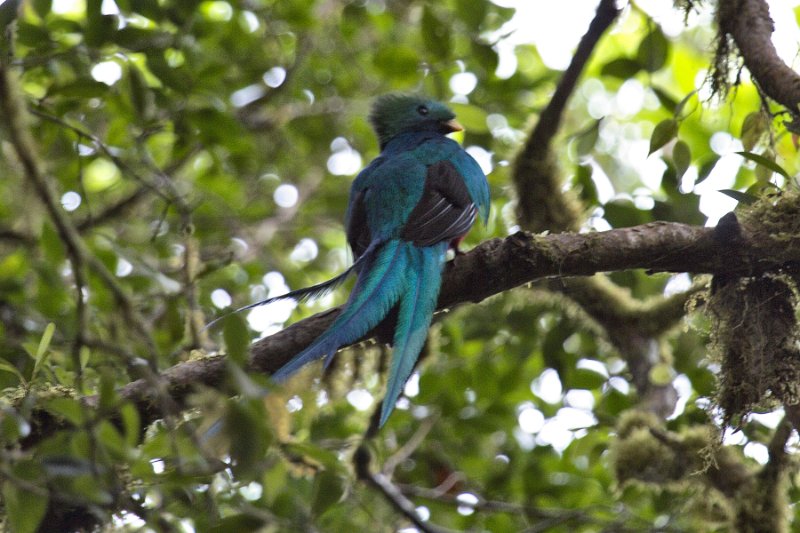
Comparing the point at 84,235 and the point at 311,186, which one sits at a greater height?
the point at 84,235

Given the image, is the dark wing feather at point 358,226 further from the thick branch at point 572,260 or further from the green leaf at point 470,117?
the thick branch at point 572,260

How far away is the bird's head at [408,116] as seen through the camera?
4.55 meters

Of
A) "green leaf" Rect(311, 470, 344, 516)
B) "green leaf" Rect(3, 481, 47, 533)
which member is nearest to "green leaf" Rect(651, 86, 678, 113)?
"green leaf" Rect(311, 470, 344, 516)

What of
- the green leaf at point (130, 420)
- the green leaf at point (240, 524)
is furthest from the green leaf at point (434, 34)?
the green leaf at point (130, 420)

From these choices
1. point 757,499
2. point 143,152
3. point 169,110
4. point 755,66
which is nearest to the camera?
point 755,66

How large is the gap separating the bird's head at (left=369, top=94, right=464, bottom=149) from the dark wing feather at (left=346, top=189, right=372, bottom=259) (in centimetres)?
99

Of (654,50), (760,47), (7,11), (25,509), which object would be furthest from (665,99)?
(25,509)

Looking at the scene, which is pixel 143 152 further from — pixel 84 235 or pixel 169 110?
pixel 84 235

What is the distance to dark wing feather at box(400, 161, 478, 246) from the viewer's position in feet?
10.5

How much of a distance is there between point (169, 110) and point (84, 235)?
863 millimetres

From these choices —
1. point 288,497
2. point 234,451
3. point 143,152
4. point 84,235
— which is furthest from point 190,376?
point 84,235

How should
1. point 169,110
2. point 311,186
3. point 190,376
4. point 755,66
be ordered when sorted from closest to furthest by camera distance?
point 190,376
point 755,66
point 169,110
point 311,186

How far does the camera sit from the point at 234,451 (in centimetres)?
157

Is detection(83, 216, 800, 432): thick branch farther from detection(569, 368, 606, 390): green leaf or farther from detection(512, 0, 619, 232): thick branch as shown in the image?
detection(569, 368, 606, 390): green leaf
